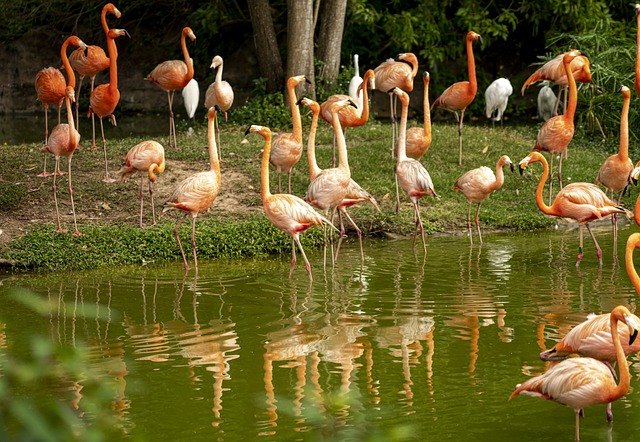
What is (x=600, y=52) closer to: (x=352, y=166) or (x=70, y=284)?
(x=352, y=166)

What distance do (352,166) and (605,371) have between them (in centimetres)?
705

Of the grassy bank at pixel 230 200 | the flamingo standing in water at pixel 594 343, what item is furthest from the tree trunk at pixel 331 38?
the flamingo standing in water at pixel 594 343

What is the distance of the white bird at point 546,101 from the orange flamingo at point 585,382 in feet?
34.2

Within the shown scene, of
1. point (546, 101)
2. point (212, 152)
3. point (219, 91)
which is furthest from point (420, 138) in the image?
point (546, 101)

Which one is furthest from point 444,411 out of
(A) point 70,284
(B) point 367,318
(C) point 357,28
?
(C) point 357,28

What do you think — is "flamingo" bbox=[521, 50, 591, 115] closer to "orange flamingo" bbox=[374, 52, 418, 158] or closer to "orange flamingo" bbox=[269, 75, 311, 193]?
"orange flamingo" bbox=[374, 52, 418, 158]

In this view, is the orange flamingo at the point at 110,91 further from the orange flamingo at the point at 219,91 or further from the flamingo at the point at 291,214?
the flamingo at the point at 291,214

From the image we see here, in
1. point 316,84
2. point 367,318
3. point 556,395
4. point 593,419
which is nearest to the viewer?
point 556,395

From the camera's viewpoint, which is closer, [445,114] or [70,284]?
[70,284]

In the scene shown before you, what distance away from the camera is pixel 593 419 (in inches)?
177

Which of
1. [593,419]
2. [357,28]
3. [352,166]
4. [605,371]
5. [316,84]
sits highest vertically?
[357,28]

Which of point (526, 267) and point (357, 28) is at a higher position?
point (357, 28)

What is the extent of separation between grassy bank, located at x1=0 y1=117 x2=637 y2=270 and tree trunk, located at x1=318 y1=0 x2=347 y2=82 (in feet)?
3.48

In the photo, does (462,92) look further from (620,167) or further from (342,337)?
(342,337)
